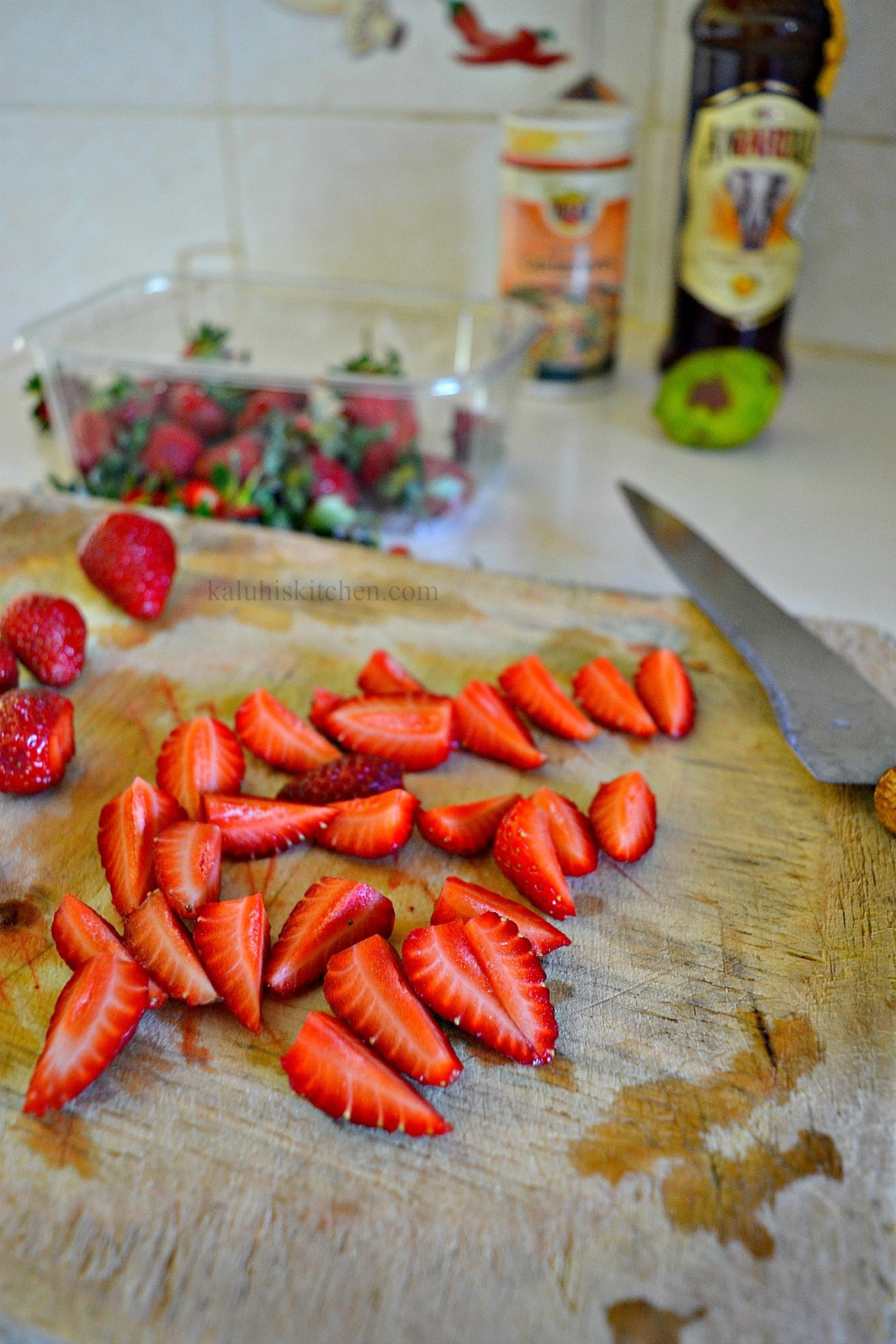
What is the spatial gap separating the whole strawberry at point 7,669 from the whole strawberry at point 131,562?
0.38 ft

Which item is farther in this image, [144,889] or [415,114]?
[415,114]

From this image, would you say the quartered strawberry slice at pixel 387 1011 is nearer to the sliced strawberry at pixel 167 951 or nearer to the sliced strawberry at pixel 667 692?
the sliced strawberry at pixel 167 951

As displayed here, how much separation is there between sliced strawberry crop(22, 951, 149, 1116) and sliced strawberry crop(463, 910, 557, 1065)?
0.18 m

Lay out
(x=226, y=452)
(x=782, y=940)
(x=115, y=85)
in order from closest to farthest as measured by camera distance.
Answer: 1. (x=782, y=940)
2. (x=226, y=452)
3. (x=115, y=85)

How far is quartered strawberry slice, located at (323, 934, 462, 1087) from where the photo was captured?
0.53m

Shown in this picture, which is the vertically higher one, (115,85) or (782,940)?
(115,85)

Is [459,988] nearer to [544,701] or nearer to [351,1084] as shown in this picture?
[351,1084]

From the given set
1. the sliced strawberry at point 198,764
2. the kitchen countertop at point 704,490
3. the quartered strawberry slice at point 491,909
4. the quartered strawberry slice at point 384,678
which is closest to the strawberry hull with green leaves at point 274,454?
the kitchen countertop at point 704,490

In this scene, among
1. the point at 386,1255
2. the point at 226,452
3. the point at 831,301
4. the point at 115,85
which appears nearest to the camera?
the point at 386,1255

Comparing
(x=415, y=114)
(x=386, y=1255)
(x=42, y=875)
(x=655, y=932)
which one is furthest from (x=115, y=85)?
(x=386, y=1255)

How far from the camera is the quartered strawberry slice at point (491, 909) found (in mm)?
595

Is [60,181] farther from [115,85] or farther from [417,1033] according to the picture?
[417,1033]

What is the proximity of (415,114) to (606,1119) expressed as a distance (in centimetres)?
151

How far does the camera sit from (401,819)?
0.67 meters
